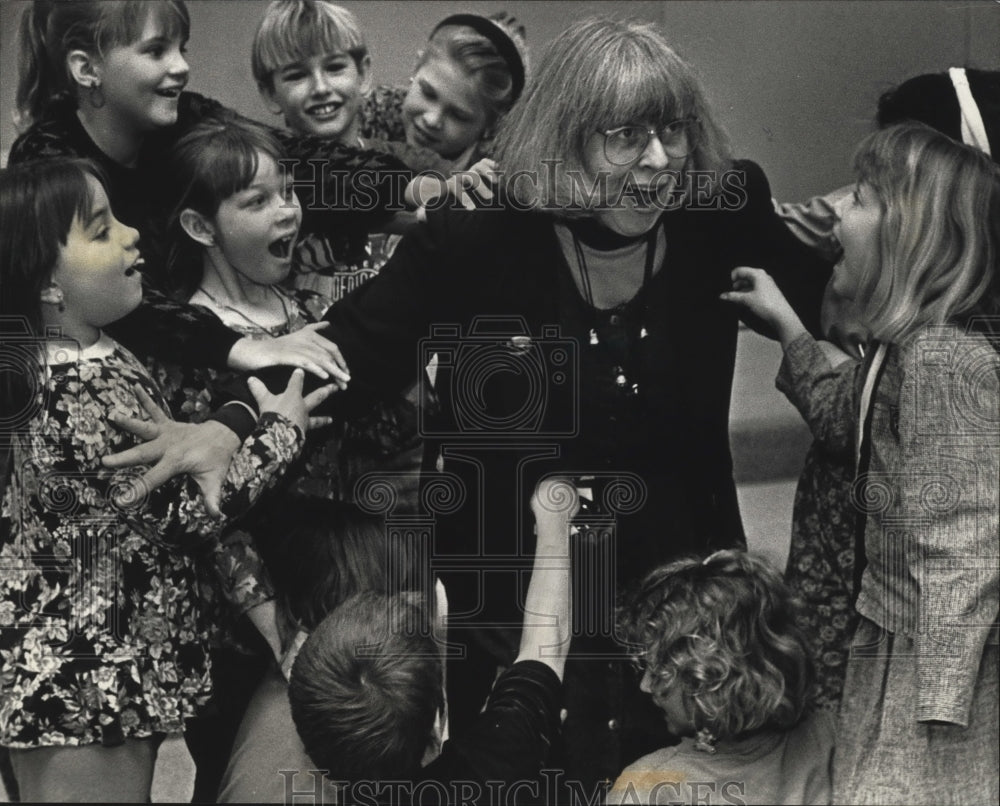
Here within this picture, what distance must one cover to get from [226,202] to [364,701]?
1.03 meters

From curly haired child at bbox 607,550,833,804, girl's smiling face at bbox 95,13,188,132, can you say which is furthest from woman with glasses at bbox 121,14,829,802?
girl's smiling face at bbox 95,13,188,132

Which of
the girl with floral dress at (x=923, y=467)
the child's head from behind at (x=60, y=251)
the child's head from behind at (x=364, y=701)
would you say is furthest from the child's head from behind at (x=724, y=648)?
the child's head from behind at (x=60, y=251)

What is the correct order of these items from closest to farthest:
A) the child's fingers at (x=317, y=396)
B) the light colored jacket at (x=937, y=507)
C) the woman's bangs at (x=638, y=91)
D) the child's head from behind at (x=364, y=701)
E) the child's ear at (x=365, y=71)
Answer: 1. the child's head from behind at (x=364, y=701)
2. the light colored jacket at (x=937, y=507)
3. the woman's bangs at (x=638, y=91)
4. the child's fingers at (x=317, y=396)
5. the child's ear at (x=365, y=71)

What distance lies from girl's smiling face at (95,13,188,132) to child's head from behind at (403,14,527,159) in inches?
19.5

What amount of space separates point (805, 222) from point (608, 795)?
1278mm

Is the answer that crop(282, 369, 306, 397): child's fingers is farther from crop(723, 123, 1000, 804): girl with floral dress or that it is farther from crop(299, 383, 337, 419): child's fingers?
crop(723, 123, 1000, 804): girl with floral dress

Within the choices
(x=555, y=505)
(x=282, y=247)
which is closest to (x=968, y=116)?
(x=555, y=505)

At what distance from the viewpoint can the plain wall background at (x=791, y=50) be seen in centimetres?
325

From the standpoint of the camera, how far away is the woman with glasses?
310 centimetres

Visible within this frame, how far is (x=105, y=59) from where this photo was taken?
2973 millimetres

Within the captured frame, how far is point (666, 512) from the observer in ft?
10.4

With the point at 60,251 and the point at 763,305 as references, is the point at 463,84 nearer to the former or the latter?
the point at 763,305

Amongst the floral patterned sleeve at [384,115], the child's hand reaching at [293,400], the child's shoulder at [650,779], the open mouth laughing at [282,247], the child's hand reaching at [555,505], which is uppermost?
the floral patterned sleeve at [384,115]

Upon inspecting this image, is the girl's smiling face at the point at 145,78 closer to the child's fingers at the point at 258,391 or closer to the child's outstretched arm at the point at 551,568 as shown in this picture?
the child's fingers at the point at 258,391
